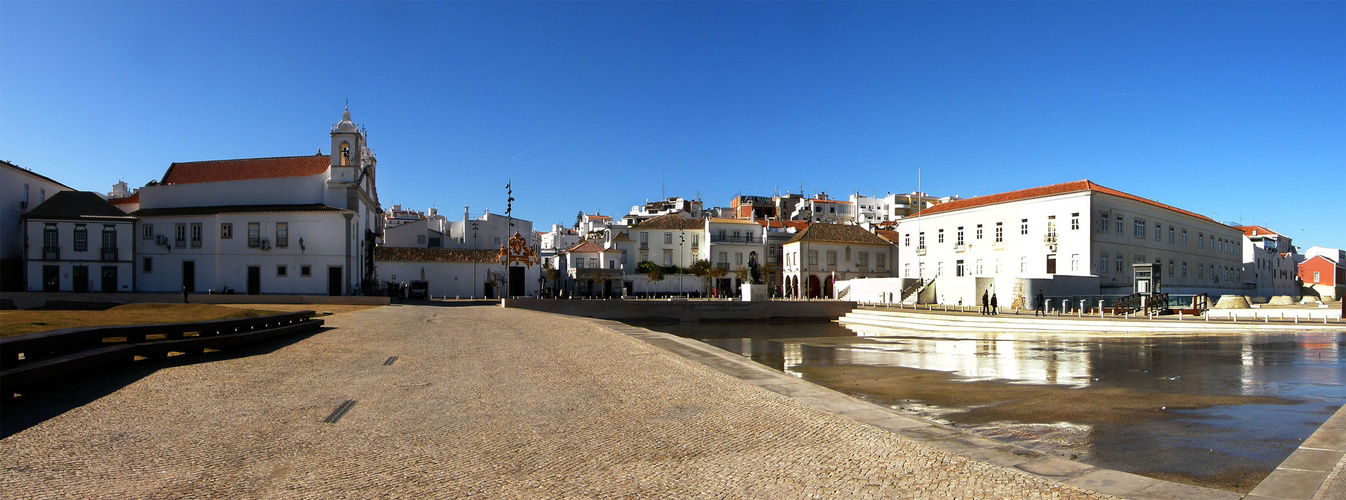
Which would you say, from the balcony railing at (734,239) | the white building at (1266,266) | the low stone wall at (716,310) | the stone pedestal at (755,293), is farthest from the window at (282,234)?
the white building at (1266,266)

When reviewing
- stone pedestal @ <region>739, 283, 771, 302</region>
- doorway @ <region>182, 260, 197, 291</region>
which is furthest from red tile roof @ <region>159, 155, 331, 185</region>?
stone pedestal @ <region>739, 283, 771, 302</region>

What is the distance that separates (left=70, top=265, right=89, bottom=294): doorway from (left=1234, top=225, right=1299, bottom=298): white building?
274 ft

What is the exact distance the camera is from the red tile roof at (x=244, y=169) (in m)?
51.7

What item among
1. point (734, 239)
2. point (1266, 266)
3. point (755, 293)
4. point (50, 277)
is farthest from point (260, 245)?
point (1266, 266)

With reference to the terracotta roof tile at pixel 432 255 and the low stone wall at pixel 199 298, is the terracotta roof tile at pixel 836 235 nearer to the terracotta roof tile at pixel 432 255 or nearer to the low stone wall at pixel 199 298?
the terracotta roof tile at pixel 432 255

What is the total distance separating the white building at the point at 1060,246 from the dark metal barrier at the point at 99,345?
115 ft

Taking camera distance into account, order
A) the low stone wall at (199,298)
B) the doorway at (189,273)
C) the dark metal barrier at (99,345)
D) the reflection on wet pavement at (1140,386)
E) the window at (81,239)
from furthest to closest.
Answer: the doorway at (189,273)
the window at (81,239)
the low stone wall at (199,298)
the dark metal barrier at (99,345)
the reflection on wet pavement at (1140,386)

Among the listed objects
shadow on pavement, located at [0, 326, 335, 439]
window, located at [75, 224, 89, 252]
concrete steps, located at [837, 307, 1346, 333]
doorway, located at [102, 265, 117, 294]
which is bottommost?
concrete steps, located at [837, 307, 1346, 333]

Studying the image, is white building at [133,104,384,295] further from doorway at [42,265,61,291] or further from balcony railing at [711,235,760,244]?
balcony railing at [711,235,760,244]

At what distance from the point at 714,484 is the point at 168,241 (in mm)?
53245

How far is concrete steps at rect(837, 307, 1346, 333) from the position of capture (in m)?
24.4

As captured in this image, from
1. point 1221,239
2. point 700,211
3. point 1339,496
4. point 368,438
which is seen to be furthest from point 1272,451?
point 700,211

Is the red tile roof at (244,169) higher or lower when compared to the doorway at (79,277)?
higher

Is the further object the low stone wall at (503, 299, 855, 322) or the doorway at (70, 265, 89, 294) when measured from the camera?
the doorway at (70, 265, 89, 294)
